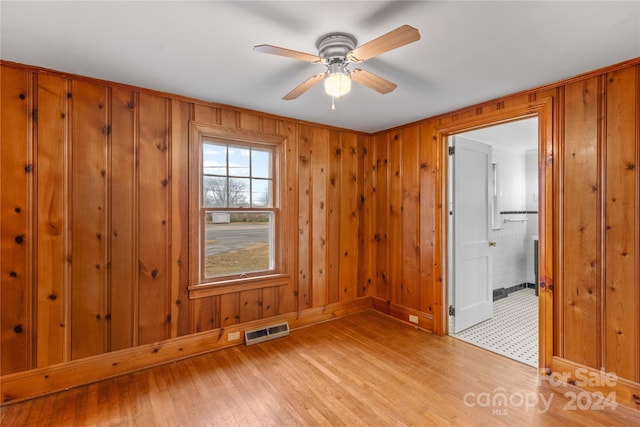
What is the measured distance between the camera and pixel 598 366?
2209 millimetres

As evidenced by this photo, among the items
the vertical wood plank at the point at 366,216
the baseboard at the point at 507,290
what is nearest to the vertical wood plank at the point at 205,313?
the vertical wood plank at the point at 366,216

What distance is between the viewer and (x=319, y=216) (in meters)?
3.64

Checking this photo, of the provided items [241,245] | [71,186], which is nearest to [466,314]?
[241,245]

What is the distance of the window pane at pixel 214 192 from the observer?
9.64 feet

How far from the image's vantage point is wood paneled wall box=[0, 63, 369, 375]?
7.02ft

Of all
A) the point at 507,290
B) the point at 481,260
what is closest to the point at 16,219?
the point at 481,260

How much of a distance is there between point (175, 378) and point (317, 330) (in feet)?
4.96

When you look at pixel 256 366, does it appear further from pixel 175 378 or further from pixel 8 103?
pixel 8 103

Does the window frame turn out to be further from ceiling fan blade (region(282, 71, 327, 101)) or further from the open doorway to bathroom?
the open doorway to bathroom

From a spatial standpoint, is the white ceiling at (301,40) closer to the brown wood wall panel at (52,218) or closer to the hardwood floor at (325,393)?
the brown wood wall panel at (52,218)

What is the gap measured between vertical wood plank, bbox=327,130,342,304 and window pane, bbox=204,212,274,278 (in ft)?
2.61

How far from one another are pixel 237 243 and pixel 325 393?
1.64 metres

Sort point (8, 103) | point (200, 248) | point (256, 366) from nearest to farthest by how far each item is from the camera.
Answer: point (8, 103) < point (256, 366) < point (200, 248)

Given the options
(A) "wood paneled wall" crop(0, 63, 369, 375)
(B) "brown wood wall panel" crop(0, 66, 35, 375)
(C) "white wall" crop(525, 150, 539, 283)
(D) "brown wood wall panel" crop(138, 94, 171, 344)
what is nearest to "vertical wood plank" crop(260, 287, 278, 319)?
(A) "wood paneled wall" crop(0, 63, 369, 375)
